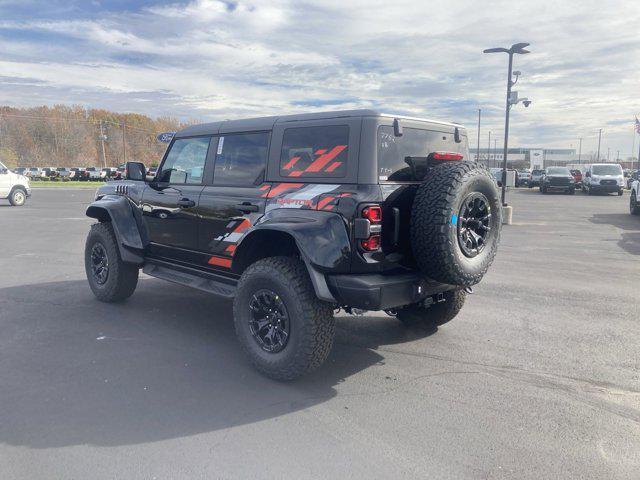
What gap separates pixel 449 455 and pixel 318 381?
1.35m

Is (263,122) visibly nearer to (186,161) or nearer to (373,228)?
(186,161)

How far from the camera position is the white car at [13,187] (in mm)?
20453

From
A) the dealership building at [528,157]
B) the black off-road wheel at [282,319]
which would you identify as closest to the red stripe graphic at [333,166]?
the black off-road wheel at [282,319]

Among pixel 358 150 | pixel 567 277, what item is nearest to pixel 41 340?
pixel 358 150

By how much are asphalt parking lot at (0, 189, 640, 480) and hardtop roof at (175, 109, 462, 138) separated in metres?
2.02

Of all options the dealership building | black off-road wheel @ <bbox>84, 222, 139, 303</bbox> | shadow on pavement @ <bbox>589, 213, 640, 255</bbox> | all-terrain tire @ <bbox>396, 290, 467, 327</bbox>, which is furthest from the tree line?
all-terrain tire @ <bbox>396, 290, 467, 327</bbox>

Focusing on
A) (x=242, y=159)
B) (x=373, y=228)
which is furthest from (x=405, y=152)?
(x=242, y=159)

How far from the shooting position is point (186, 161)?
564 cm

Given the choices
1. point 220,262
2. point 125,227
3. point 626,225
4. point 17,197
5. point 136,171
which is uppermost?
point 136,171

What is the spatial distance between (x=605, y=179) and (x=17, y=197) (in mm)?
30073

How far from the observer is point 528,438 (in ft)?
10.8

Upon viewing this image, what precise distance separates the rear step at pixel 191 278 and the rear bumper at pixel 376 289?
4.56 ft

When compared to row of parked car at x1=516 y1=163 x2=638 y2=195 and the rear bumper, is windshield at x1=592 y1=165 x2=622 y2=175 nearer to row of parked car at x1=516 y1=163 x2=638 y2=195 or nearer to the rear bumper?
row of parked car at x1=516 y1=163 x2=638 y2=195

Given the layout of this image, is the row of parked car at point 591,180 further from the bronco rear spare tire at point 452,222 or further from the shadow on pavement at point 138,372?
the shadow on pavement at point 138,372
